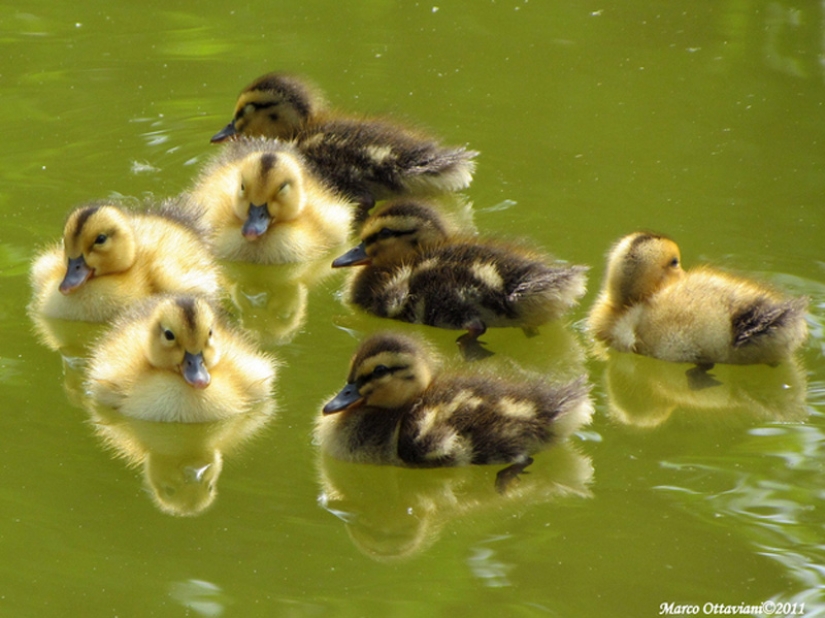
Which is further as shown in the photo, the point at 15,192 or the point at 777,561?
the point at 15,192

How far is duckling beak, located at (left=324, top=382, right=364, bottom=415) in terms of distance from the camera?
4012mm

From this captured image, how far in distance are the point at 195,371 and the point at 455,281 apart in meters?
1.19

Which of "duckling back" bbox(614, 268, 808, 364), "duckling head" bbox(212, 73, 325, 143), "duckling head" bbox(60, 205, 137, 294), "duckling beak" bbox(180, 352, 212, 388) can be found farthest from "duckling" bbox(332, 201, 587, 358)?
"duckling head" bbox(212, 73, 325, 143)

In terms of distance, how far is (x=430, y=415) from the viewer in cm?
397

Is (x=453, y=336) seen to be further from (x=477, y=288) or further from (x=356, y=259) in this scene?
(x=356, y=259)

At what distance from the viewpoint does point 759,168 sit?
20.7ft

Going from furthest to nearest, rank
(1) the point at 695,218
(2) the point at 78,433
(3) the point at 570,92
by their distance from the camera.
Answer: (3) the point at 570,92, (1) the point at 695,218, (2) the point at 78,433

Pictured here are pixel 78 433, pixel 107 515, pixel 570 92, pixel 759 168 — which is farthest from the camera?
pixel 570 92

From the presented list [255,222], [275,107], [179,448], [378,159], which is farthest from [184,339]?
[275,107]

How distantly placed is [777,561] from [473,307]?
5.80 ft

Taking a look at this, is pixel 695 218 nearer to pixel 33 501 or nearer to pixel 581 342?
pixel 581 342

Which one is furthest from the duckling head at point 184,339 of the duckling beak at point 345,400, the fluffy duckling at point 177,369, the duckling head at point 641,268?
the duckling head at point 641,268

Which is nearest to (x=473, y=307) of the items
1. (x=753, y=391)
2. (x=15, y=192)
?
(x=753, y=391)

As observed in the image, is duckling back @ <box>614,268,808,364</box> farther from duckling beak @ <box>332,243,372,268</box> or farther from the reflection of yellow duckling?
duckling beak @ <box>332,243,372,268</box>
